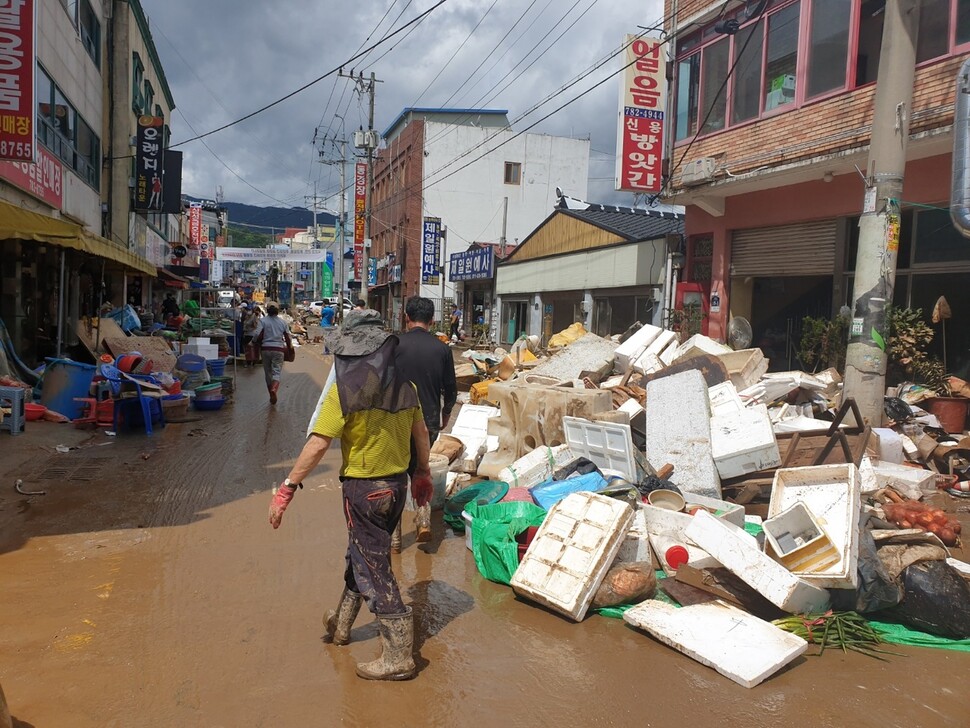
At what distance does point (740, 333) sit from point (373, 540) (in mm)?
10362

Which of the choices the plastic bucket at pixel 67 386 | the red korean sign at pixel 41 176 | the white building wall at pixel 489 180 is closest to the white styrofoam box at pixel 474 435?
the plastic bucket at pixel 67 386

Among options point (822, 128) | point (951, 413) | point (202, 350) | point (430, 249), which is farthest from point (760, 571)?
point (430, 249)

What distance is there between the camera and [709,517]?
14.7ft

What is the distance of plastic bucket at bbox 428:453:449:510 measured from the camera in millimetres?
6086

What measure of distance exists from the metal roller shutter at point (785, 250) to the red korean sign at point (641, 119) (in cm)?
216

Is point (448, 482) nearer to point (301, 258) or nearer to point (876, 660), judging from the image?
point (876, 660)

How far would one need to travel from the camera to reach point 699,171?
12320 mm

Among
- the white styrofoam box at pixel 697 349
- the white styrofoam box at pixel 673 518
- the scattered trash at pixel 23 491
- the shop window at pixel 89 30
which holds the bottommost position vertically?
the scattered trash at pixel 23 491

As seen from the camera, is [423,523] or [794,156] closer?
[423,523]

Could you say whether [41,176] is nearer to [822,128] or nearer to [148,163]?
[148,163]

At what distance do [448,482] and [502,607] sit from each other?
2241mm

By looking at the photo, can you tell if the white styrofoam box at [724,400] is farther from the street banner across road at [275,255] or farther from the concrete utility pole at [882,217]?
the street banner across road at [275,255]

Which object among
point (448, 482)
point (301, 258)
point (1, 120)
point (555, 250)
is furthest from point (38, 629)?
point (301, 258)

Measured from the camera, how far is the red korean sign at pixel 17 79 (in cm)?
948
